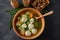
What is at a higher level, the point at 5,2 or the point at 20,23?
the point at 5,2

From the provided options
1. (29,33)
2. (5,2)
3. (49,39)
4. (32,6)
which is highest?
(5,2)

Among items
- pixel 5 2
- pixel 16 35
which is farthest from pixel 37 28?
pixel 5 2

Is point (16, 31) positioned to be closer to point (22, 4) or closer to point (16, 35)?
point (16, 35)
